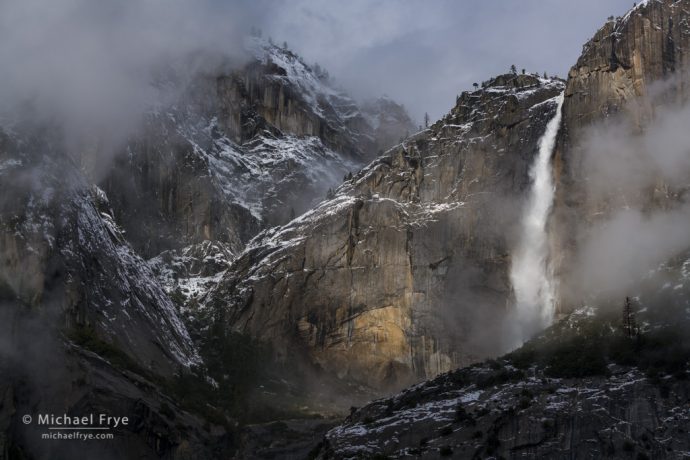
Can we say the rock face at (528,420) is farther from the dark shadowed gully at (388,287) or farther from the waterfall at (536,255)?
the waterfall at (536,255)

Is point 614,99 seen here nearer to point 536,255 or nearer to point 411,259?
point 536,255

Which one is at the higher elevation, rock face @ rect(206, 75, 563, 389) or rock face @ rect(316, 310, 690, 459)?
rock face @ rect(206, 75, 563, 389)

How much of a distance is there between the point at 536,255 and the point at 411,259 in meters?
21.2

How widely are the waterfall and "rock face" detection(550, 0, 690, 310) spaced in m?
3.29

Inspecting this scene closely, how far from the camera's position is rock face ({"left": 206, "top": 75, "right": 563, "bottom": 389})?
6201 inches

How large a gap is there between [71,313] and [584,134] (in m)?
73.9

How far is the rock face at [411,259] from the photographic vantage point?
157500 mm

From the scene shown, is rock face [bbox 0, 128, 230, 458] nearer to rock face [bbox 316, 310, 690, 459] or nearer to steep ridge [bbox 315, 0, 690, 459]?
steep ridge [bbox 315, 0, 690, 459]

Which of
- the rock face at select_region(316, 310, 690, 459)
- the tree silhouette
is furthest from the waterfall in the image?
the rock face at select_region(316, 310, 690, 459)

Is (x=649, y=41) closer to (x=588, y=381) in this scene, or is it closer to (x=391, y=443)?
(x=588, y=381)

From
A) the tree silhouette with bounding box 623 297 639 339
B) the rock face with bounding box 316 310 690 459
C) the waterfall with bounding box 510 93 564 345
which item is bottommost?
the rock face with bounding box 316 310 690 459

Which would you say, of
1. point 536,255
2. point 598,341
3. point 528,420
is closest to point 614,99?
point 536,255

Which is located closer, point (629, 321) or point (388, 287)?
point (629, 321)

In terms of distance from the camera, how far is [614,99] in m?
145
